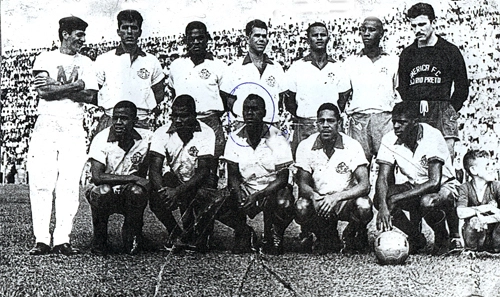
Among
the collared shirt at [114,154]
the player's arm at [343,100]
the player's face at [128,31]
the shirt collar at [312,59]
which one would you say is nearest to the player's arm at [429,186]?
the player's arm at [343,100]

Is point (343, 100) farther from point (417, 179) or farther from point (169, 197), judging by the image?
point (169, 197)

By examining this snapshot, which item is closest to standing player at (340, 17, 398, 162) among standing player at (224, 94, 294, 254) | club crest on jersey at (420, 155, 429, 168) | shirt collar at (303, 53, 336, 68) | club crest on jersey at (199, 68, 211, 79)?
shirt collar at (303, 53, 336, 68)

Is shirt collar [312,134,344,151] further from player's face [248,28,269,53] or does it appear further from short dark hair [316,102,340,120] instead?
player's face [248,28,269,53]

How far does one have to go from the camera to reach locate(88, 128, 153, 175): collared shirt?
4.32 m

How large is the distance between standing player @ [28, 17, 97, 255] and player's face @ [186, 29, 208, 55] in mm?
692

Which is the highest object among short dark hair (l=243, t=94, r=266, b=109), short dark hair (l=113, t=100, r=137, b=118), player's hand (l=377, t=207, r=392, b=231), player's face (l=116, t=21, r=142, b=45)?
player's face (l=116, t=21, r=142, b=45)

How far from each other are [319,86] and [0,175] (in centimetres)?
228

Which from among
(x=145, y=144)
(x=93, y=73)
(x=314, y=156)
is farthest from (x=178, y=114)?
(x=314, y=156)

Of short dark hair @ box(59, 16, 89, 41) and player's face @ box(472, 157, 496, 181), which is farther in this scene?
player's face @ box(472, 157, 496, 181)

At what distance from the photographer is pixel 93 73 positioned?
4.34 m

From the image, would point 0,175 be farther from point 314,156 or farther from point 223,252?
point 314,156

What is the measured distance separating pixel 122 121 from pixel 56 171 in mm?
558

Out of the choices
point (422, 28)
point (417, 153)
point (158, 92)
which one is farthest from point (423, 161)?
point (158, 92)

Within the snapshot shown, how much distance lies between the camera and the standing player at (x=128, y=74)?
4328 millimetres
